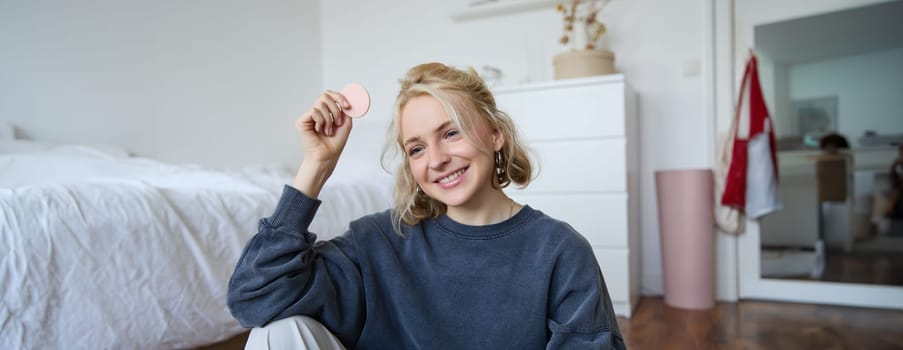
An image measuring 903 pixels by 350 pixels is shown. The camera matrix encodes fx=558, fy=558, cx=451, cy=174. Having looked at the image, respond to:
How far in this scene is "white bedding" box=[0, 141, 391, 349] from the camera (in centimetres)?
99

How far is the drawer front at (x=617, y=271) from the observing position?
2316 millimetres

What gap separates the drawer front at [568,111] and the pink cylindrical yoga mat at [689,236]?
0.40 meters

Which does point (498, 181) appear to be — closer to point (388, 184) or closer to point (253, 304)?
point (253, 304)

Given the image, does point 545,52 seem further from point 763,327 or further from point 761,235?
point 763,327

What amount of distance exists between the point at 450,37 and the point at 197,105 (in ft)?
4.62

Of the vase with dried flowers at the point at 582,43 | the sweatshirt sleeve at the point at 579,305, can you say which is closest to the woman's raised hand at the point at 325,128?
the sweatshirt sleeve at the point at 579,305

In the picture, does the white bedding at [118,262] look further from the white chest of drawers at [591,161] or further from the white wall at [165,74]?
the white chest of drawers at [591,161]

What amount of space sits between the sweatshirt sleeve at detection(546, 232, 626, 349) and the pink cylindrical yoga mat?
1.65 meters

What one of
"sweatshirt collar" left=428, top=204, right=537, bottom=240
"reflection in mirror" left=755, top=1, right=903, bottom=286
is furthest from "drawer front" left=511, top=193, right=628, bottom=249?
"sweatshirt collar" left=428, top=204, right=537, bottom=240

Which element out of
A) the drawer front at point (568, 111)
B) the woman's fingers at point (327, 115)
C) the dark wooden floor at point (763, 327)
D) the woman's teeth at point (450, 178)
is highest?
the drawer front at point (568, 111)

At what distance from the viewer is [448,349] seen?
3.06 feet

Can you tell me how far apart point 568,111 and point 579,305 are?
1611 mm

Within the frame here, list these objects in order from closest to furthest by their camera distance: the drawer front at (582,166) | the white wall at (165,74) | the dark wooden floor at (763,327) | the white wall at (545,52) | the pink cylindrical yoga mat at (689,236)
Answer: the dark wooden floor at (763,327) < the white wall at (165,74) < the drawer front at (582,166) < the pink cylindrical yoga mat at (689,236) < the white wall at (545,52)

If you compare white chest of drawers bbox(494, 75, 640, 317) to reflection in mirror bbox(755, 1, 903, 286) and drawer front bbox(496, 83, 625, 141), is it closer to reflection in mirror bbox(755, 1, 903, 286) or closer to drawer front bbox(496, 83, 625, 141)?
drawer front bbox(496, 83, 625, 141)
